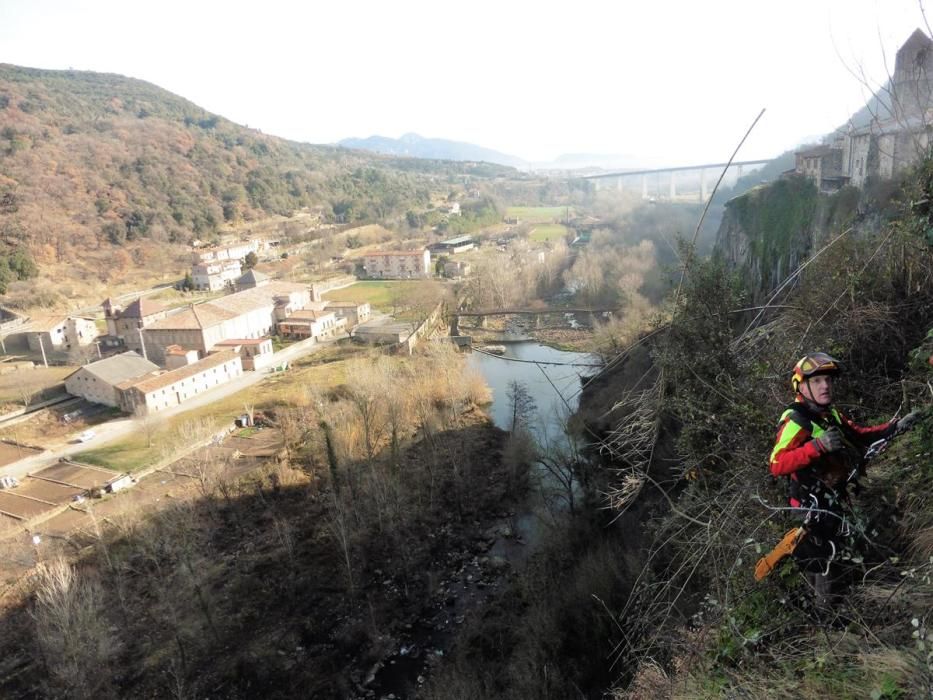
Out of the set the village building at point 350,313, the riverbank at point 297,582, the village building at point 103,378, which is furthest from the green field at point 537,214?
the riverbank at point 297,582

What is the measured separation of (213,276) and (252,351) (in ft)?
53.2

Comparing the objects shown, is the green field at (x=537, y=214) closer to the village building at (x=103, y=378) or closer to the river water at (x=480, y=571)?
the river water at (x=480, y=571)

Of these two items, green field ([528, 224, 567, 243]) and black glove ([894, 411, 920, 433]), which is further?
green field ([528, 224, 567, 243])

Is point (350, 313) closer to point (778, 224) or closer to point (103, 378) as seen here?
point (103, 378)

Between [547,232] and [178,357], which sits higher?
[547,232]

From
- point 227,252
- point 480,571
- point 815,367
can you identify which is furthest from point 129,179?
point 815,367

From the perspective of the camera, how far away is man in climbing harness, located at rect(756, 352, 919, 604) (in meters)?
2.03

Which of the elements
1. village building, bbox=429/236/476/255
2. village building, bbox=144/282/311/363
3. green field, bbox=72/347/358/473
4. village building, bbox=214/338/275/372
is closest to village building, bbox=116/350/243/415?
village building, bbox=214/338/275/372

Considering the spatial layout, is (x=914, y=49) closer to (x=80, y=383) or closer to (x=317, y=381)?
(x=317, y=381)

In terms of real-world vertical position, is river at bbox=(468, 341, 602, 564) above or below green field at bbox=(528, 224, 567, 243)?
below

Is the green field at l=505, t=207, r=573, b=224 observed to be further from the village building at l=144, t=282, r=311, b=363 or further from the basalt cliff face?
the basalt cliff face

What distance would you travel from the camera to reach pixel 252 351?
22.2 metres

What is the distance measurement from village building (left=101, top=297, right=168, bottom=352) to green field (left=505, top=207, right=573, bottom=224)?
40001mm

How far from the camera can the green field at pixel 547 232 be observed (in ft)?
148
